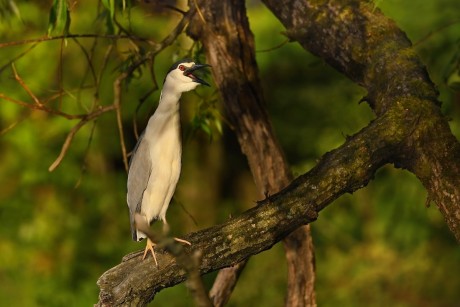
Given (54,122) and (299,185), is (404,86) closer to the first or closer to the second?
(299,185)

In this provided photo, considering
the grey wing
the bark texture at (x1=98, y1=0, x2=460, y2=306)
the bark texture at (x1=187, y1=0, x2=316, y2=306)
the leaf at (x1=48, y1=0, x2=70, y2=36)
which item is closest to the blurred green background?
the bark texture at (x1=187, y1=0, x2=316, y2=306)

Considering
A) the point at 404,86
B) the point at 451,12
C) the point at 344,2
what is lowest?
the point at 404,86

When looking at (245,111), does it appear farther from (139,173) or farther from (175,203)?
(175,203)

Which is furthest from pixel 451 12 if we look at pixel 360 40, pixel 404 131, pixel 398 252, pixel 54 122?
pixel 404 131

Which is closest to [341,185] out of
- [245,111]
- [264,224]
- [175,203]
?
[264,224]

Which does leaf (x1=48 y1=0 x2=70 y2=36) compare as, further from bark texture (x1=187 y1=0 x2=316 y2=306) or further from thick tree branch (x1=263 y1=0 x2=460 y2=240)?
thick tree branch (x1=263 y1=0 x2=460 y2=240)

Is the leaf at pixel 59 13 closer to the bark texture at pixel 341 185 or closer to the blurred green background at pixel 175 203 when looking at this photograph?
the bark texture at pixel 341 185

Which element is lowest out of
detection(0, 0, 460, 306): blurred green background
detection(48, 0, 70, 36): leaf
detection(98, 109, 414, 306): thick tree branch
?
detection(98, 109, 414, 306): thick tree branch

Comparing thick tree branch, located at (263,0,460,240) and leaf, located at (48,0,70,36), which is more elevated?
leaf, located at (48,0,70,36)

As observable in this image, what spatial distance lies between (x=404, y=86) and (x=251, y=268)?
5.33 metres

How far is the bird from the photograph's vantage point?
10.9 ft

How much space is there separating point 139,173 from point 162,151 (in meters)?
0.16

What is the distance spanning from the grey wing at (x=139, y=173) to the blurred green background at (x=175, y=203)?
160 inches

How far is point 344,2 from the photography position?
354 cm
